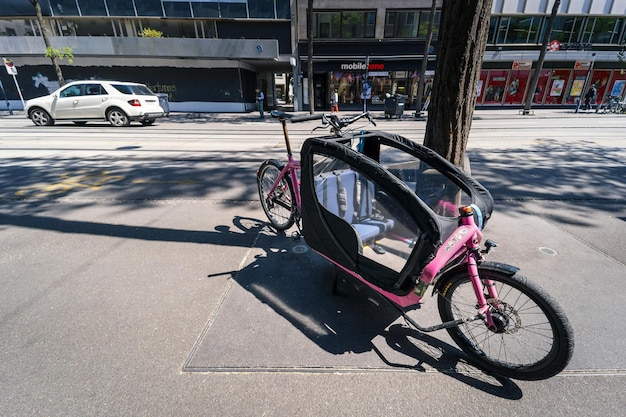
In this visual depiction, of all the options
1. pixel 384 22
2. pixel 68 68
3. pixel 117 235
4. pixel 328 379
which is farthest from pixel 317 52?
pixel 328 379

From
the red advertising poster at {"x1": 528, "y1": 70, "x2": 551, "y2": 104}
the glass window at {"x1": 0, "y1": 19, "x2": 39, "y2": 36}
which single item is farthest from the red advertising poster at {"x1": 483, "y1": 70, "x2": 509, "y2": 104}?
the glass window at {"x1": 0, "y1": 19, "x2": 39, "y2": 36}

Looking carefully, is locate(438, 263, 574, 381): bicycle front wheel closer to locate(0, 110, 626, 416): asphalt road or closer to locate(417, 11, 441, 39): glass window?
locate(0, 110, 626, 416): asphalt road

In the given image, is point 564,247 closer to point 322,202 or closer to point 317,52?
point 322,202

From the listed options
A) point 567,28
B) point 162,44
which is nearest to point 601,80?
point 567,28

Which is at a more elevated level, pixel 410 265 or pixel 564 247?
pixel 410 265

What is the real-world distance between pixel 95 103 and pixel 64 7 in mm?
18010

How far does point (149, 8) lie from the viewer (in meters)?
21.2

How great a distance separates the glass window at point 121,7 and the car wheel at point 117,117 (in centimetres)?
1506

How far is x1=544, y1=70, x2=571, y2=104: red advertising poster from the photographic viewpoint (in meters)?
24.7

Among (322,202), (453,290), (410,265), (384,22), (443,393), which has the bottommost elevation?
(443,393)

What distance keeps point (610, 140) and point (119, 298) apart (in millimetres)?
14344

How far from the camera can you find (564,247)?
3285 millimetres

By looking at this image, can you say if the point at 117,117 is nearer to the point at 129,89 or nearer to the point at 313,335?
the point at 129,89

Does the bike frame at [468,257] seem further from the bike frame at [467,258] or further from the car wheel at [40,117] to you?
the car wheel at [40,117]
